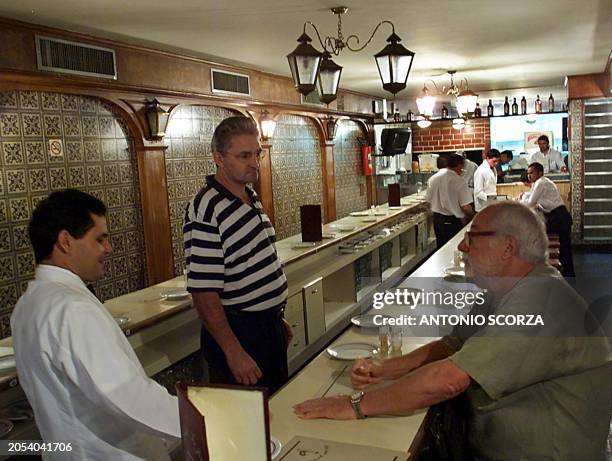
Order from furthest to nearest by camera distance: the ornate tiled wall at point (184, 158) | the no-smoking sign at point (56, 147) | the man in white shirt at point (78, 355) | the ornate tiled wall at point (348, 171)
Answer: the ornate tiled wall at point (348, 171), the ornate tiled wall at point (184, 158), the no-smoking sign at point (56, 147), the man in white shirt at point (78, 355)

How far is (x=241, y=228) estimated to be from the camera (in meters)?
2.61

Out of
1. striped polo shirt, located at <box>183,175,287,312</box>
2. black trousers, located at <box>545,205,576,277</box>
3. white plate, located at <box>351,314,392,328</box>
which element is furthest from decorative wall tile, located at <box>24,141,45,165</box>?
black trousers, located at <box>545,205,576,277</box>

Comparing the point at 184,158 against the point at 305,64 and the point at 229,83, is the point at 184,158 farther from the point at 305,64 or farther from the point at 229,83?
the point at 305,64

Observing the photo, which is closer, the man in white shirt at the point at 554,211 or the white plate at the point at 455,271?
the white plate at the point at 455,271

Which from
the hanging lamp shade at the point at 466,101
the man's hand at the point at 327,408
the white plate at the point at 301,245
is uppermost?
the hanging lamp shade at the point at 466,101

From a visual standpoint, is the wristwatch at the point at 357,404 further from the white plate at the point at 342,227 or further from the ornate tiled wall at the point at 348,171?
the ornate tiled wall at the point at 348,171

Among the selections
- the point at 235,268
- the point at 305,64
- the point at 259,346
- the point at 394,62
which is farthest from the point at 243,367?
the point at 394,62

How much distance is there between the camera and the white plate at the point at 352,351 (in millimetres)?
2436

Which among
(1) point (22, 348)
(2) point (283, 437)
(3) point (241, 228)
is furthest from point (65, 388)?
(3) point (241, 228)

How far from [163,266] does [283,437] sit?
183 inches

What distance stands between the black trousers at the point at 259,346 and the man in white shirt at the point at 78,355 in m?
0.86

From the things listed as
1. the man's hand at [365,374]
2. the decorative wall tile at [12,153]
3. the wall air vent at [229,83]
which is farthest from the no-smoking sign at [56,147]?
the man's hand at [365,374]

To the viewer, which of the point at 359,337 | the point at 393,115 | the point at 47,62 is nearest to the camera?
the point at 359,337

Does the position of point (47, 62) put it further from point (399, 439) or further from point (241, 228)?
point (399, 439)
